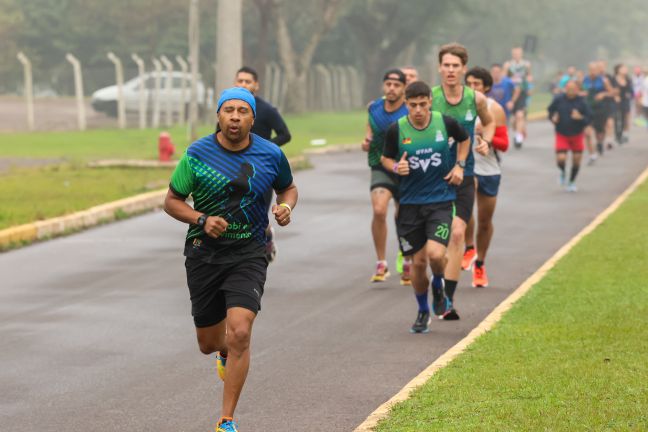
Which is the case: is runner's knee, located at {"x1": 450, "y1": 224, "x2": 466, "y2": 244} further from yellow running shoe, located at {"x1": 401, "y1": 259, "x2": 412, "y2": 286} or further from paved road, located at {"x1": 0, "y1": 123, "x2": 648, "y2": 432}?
yellow running shoe, located at {"x1": 401, "y1": 259, "x2": 412, "y2": 286}

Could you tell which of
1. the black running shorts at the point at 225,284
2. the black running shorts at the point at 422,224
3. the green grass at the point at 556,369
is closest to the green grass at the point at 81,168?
the black running shorts at the point at 422,224

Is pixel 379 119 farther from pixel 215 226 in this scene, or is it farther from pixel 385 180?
pixel 215 226

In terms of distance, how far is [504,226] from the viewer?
18250 millimetres

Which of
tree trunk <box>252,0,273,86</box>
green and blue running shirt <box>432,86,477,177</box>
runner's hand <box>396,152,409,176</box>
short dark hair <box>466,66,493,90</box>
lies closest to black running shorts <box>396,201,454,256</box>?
runner's hand <box>396,152,409,176</box>

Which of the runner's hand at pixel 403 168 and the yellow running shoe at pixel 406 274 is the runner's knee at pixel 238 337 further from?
the yellow running shoe at pixel 406 274

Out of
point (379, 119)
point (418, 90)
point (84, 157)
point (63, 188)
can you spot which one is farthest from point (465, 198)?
point (84, 157)

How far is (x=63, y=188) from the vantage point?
21.9m

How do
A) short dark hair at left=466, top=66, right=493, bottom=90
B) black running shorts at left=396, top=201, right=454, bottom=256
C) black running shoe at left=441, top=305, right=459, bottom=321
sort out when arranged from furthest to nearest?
short dark hair at left=466, top=66, right=493, bottom=90 → black running shoe at left=441, top=305, right=459, bottom=321 → black running shorts at left=396, top=201, right=454, bottom=256

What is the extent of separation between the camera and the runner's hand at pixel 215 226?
7316mm

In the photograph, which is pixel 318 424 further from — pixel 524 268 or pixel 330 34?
pixel 330 34

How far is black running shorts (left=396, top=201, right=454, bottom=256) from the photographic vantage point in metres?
10.8

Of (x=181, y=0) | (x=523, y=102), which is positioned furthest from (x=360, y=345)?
(x=181, y=0)

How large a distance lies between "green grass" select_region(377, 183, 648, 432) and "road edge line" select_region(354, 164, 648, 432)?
0.22ft

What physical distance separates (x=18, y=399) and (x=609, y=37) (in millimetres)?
87792
